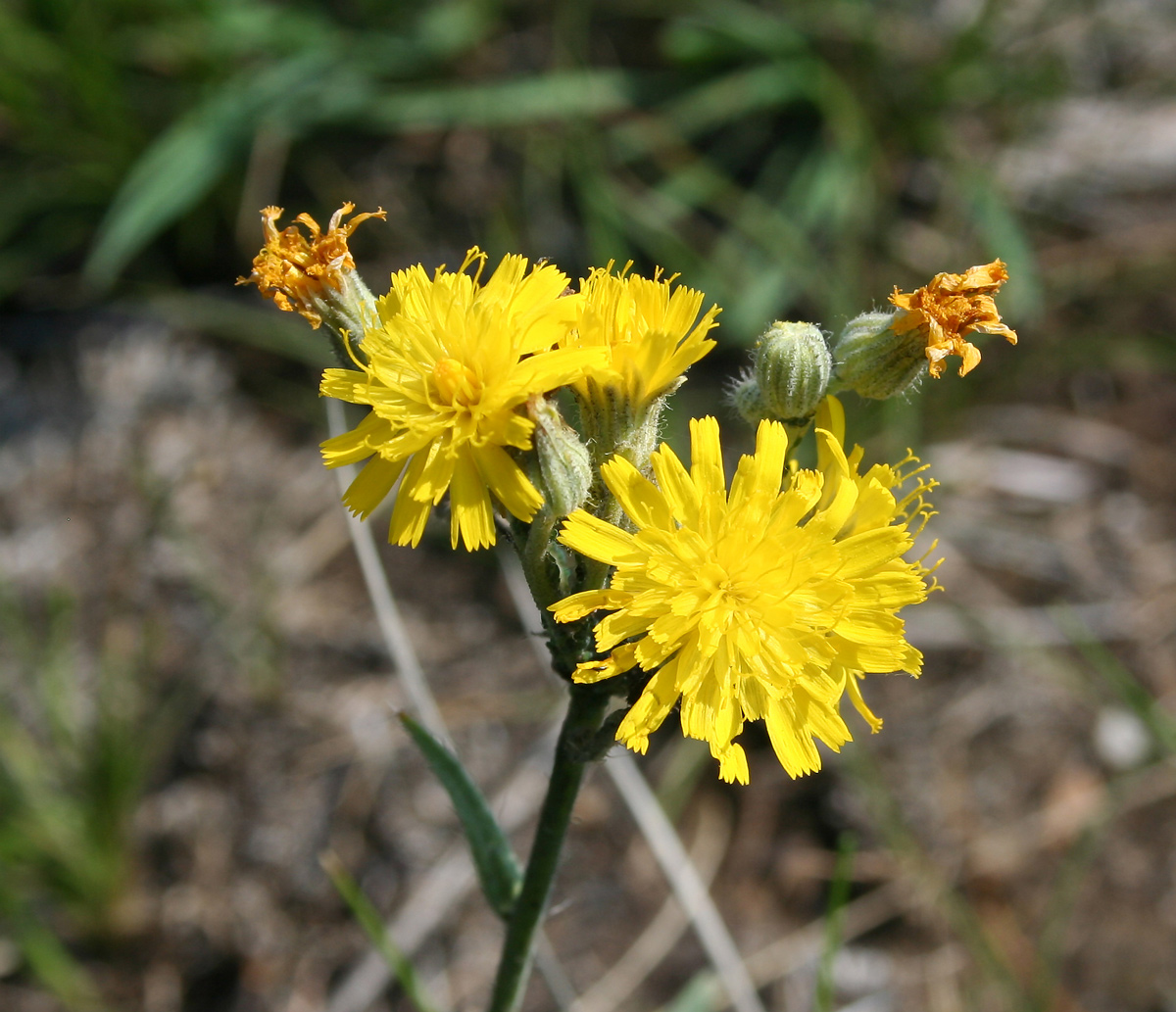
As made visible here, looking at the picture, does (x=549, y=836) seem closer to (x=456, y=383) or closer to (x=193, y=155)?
(x=456, y=383)

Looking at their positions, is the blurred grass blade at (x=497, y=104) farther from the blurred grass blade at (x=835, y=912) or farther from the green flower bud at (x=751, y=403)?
the blurred grass blade at (x=835, y=912)

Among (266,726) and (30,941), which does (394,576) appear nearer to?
(266,726)

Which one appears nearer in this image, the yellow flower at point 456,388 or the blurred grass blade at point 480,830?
the yellow flower at point 456,388

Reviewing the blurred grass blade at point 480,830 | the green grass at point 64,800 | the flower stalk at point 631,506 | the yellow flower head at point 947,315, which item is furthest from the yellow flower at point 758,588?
the green grass at point 64,800

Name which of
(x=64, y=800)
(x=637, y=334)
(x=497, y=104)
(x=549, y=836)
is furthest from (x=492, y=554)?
(x=637, y=334)

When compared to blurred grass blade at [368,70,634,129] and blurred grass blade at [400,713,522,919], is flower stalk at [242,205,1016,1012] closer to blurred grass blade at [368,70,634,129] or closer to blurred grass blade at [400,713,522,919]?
blurred grass blade at [400,713,522,919]

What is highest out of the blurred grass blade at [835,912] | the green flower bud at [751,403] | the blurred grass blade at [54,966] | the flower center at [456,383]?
the flower center at [456,383]

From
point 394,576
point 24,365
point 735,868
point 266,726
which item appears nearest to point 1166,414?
point 735,868
